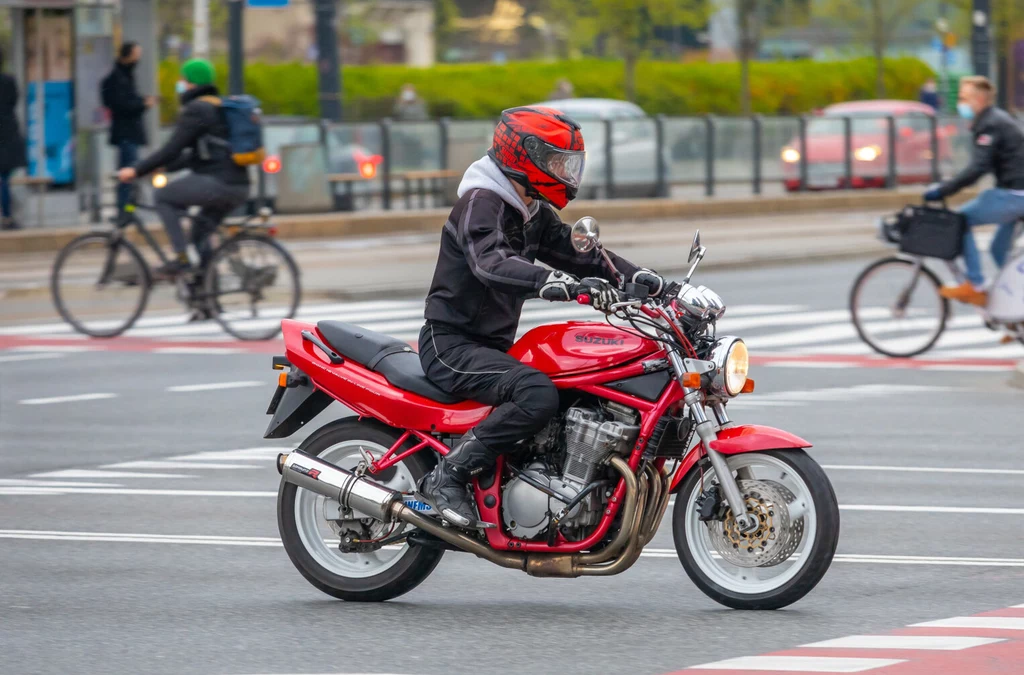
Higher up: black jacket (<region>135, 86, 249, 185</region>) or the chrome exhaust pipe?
black jacket (<region>135, 86, 249, 185</region>)

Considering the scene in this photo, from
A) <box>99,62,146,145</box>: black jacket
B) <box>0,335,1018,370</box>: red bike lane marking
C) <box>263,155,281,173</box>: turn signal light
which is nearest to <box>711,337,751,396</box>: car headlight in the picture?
<box>0,335,1018,370</box>: red bike lane marking

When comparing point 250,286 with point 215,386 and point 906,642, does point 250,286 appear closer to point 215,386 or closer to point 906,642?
point 215,386

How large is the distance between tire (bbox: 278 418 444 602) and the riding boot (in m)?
0.19

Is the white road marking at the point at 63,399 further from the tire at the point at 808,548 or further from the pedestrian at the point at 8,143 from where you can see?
the pedestrian at the point at 8,143

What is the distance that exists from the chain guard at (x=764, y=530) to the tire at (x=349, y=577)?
38.9 inches

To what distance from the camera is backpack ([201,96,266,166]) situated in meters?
14.4

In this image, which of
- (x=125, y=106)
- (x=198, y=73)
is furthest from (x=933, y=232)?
(x=125, y=106)

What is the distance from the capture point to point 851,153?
29922 millimetres

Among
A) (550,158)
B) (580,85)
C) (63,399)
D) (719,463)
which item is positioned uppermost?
(580,85)

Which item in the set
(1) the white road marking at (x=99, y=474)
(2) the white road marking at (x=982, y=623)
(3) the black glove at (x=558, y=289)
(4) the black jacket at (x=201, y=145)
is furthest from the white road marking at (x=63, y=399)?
(2) the white road marking at (x=982, y=623)

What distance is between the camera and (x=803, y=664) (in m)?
5.48

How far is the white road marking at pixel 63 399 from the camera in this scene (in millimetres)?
11852

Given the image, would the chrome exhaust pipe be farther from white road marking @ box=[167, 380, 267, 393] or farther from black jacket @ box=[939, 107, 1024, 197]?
black jacket @ box=[939, 107, 1024, 197]

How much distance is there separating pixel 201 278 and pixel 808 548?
933cm
